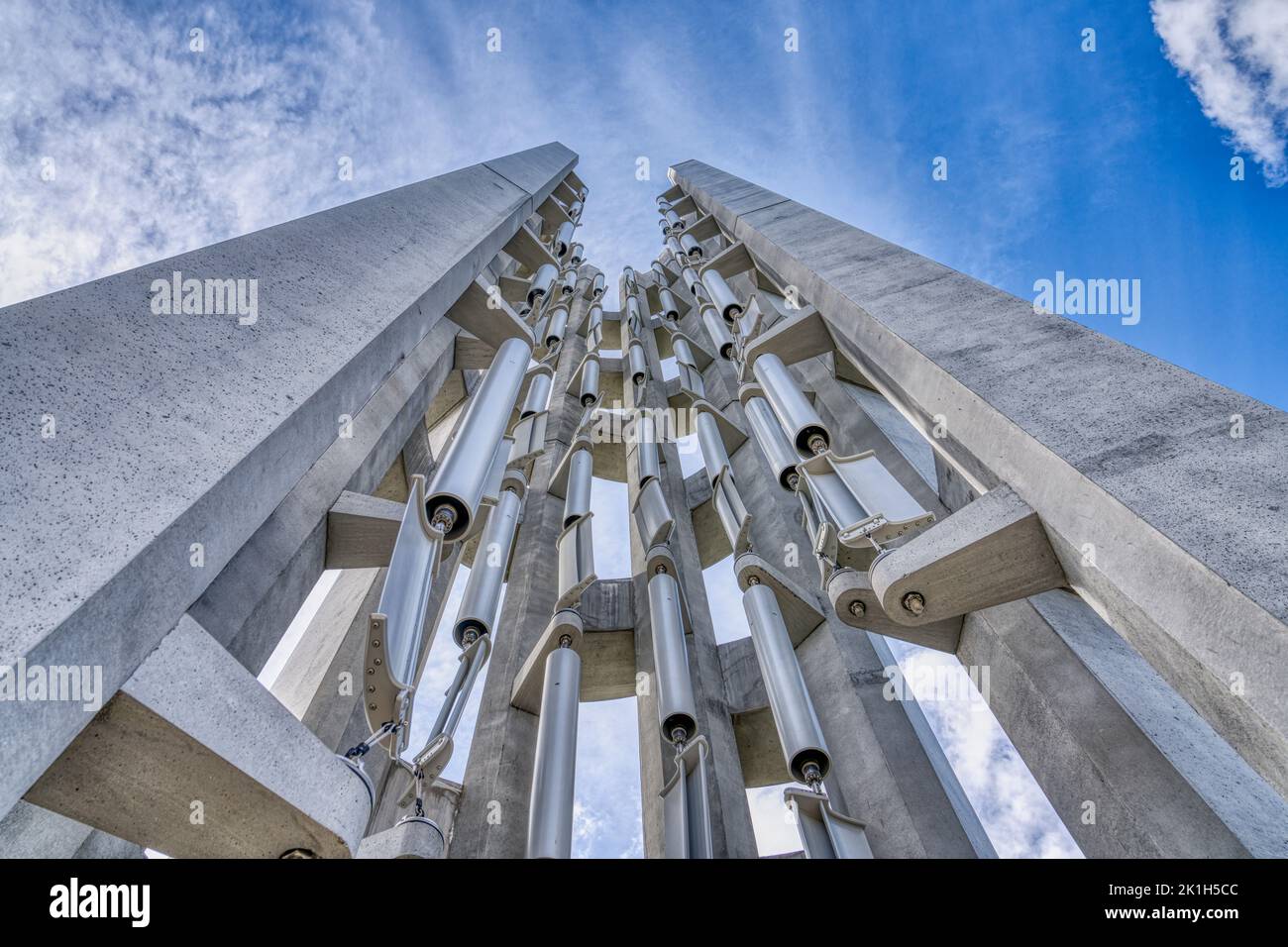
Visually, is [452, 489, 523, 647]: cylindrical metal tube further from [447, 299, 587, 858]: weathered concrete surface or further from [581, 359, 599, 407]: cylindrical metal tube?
[581, 359, 599, 407]: cylindrical metal tube

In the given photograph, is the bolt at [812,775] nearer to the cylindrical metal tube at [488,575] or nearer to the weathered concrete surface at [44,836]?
the cylindrical metal tube at [488,575]

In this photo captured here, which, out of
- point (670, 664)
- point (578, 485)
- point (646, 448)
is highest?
point (646, 448)

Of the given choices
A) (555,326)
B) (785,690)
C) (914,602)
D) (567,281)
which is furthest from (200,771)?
(567,281)

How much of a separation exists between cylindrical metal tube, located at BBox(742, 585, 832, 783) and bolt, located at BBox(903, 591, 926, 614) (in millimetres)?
1438

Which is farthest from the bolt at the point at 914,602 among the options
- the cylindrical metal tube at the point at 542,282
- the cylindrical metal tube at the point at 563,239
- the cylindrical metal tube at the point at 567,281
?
the cylindrical metal tube at the point at 563,239

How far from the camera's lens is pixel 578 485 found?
27.7 ft

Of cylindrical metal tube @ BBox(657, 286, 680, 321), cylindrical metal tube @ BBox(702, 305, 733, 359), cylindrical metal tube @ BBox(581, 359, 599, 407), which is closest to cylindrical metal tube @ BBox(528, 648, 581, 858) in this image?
cylindrical metal tube @ BBox(702, 305, 733, 359)

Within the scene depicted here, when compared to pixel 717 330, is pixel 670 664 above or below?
below

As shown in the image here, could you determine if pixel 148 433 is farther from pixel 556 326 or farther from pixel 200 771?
pixel 556 326

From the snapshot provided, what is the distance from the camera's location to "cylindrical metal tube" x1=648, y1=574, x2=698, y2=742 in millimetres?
5316

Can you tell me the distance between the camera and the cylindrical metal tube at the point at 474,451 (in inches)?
133

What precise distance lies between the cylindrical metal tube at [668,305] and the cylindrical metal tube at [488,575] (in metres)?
9.40

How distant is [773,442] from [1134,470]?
3.36 m
